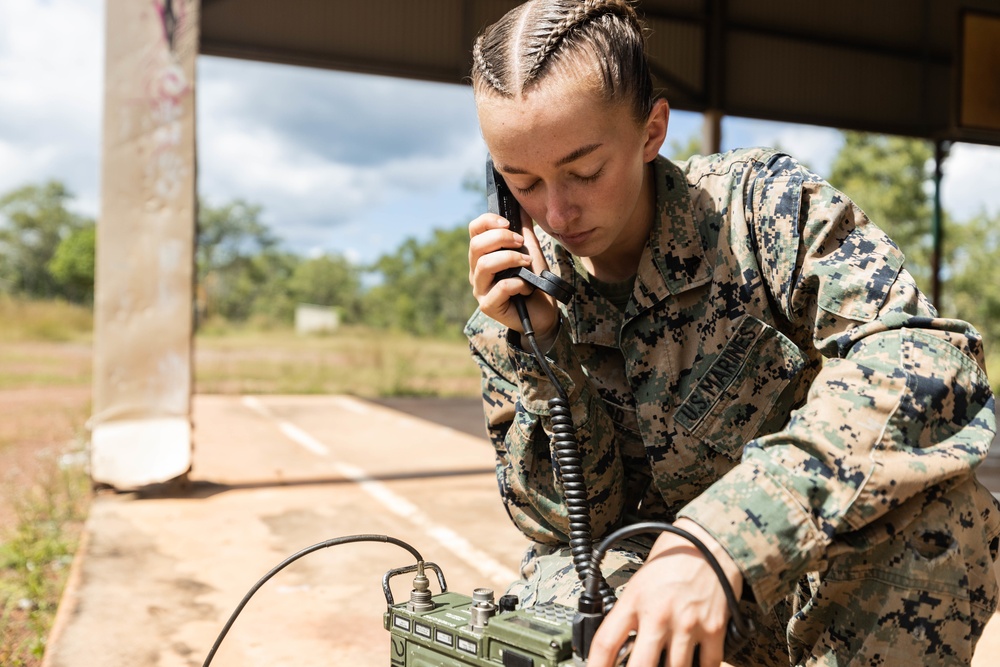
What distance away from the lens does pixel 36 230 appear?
53.6m

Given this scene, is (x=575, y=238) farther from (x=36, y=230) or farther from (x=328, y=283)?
(x=36, y=230)

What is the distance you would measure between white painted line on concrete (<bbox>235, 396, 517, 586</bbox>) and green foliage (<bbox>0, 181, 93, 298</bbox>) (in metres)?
49.9

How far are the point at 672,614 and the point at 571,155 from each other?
76cm

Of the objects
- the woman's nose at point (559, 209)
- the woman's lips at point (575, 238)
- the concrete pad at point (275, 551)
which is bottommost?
the concrete pad at point (275, 551)

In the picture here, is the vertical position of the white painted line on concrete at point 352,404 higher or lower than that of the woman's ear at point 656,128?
lower

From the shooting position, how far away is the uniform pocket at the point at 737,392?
1.60m

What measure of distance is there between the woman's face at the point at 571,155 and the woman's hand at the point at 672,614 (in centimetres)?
65

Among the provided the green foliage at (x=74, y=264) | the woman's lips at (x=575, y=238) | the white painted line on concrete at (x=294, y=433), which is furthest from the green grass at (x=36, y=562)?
the green foliage at (x=74, y=264)

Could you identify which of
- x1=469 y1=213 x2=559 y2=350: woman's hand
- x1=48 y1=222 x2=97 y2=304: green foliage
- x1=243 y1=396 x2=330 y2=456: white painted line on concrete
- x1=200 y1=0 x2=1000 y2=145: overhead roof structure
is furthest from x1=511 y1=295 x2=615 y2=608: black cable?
x1=48 y1=222 x2=97 y2=304: green foliage

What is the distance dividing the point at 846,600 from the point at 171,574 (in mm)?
2482

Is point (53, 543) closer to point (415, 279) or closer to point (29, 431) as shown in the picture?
point (29, 431)

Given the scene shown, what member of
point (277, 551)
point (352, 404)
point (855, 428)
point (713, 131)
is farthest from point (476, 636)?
point (713, 131)

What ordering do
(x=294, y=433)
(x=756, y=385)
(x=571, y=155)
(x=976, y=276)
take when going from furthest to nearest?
1. (x=976, y=276)
2. (x=294, y=433)
3. (x=756, y=385)
4. (x=571, y=155)

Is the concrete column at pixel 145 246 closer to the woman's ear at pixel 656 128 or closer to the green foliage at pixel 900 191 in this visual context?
the woman's ear at pixel 656 128
